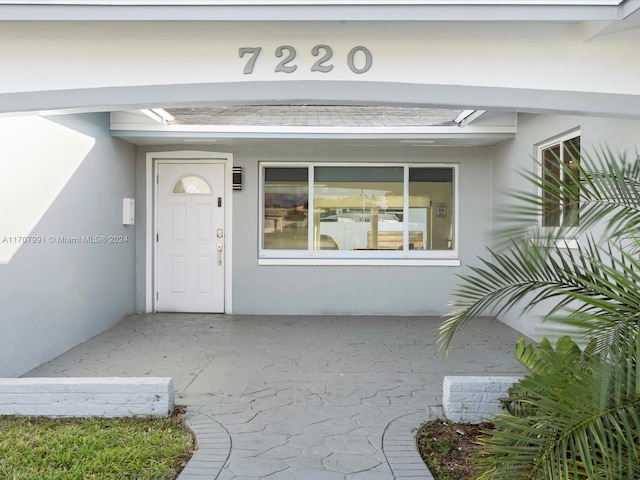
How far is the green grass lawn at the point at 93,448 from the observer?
12.3 ft

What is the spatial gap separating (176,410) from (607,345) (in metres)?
3.76

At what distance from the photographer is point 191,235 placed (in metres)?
10.0

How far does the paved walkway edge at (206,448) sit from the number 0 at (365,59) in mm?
3167

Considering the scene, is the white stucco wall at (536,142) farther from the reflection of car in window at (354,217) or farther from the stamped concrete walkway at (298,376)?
→ the reflection of car in window at (354,217)

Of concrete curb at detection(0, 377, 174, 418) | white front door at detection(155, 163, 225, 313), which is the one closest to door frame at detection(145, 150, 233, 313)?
white front door at detection(155, 163, 225, 313)

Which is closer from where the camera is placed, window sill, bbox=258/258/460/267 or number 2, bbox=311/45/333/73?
number 2, bbox=311/45/333/73

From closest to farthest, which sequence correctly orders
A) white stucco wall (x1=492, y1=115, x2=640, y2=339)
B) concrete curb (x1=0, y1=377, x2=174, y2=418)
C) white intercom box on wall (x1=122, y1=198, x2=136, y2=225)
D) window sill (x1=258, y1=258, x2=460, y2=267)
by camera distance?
concrete curb (x1=0, y1=377, x2=174, y2=418) → white stucco wall (x1=492, y1=115, x2=640, y2=339) → white intercom box on wall (x1=122, y1=198, x2=136, y2=225) → window sill (x1=258, y1=258, x2=460, y2=267)

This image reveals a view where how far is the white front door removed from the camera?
9969 mm

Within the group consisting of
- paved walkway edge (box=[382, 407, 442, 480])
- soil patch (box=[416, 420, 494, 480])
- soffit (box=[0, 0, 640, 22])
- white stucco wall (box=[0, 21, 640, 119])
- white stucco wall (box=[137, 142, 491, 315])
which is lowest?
soil patch (box=[416, 420, 494, 480])

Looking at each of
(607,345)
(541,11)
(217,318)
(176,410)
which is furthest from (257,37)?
(217,318)

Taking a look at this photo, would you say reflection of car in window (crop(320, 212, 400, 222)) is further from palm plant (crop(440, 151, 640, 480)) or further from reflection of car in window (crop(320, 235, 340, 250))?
palm plant (crop(440, 151, 640, 480))

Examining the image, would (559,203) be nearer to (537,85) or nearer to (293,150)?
(537,85)

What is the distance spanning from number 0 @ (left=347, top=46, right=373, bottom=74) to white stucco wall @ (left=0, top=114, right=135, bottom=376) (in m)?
3.71

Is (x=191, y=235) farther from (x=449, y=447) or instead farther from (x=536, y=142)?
(x=449, y=447)
